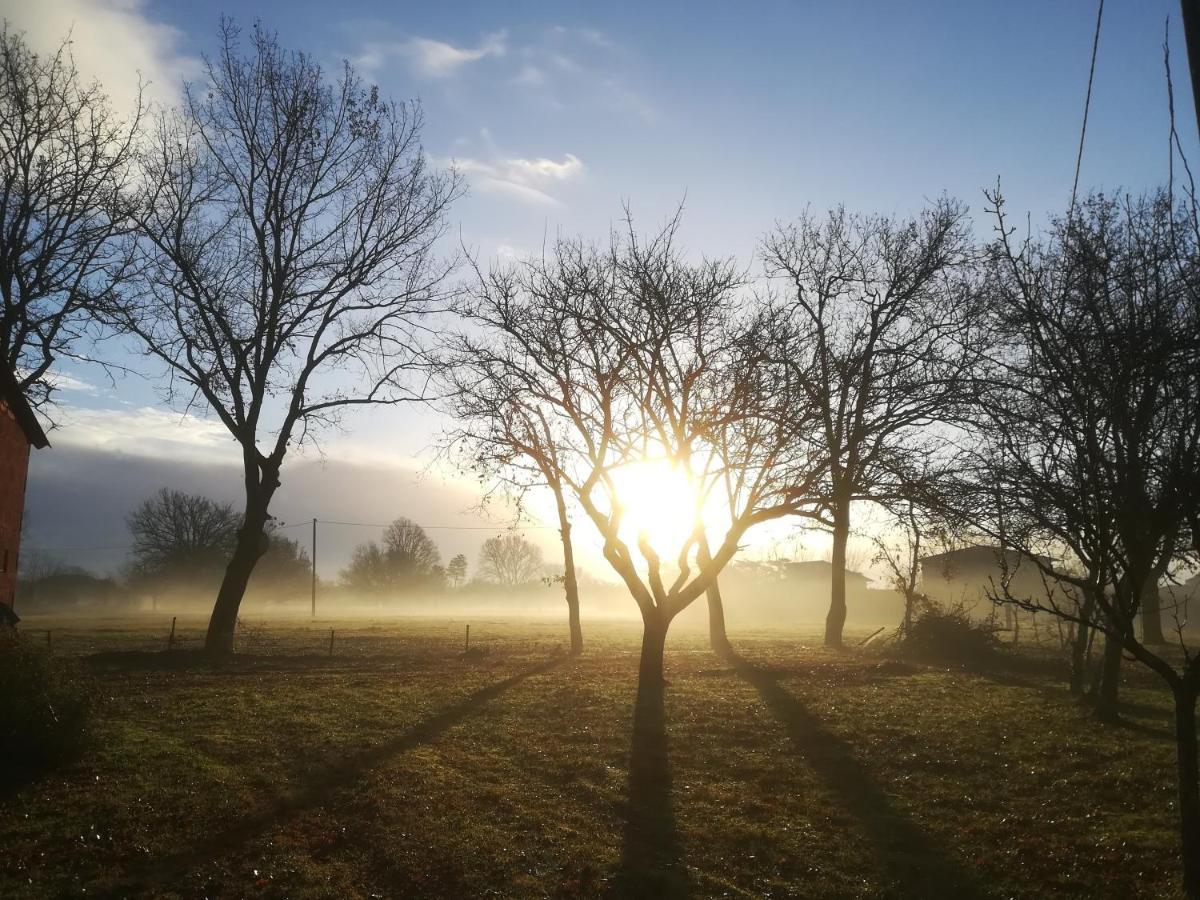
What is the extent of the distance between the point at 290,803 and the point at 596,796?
373 centimetres

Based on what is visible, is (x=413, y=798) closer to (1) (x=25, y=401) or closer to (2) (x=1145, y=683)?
(2) (x=1145, y=683)

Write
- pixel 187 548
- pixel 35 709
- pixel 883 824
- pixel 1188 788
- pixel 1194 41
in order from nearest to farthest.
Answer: pixel 1194 41 < pixel 1188 788 < pixel 883 824 < pixel 35 709 < pixel 187 548

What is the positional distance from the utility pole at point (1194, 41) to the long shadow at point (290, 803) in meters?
10.4

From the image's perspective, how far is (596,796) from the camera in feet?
34.6

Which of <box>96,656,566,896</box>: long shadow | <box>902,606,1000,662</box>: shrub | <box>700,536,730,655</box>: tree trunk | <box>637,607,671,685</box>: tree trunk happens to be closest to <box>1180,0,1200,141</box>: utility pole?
<box>96,656,566,896</box>: long shadow

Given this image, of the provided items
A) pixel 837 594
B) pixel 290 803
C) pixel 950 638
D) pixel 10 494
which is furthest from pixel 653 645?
pixel 10 494

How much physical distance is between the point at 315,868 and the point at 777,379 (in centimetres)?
1178

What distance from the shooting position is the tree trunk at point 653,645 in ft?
57.8

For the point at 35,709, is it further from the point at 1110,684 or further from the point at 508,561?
the point at 508,561

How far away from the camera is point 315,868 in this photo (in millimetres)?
7898

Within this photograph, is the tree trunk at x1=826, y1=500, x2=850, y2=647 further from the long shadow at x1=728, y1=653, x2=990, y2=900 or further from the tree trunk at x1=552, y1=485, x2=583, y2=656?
the long shadow at x1=728, y1=653, x2=990, y2=900

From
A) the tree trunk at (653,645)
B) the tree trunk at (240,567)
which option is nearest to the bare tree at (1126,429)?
the tree trunk at (653,645)

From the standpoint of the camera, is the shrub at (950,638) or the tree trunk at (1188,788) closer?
the tree trunk at (1188,788)

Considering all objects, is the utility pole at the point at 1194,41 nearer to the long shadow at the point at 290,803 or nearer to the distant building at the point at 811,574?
the long shadow at the point at 290,803
